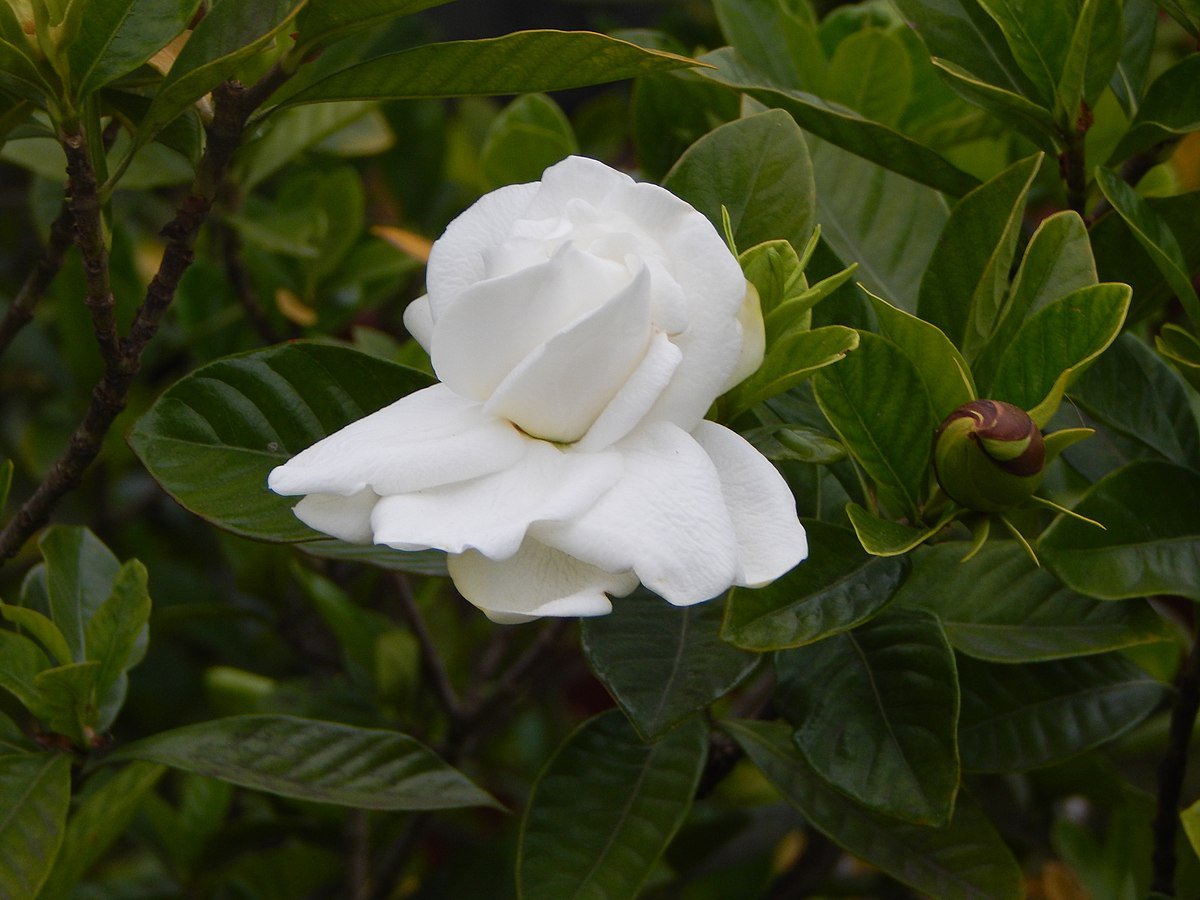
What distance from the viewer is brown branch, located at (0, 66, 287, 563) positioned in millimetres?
779

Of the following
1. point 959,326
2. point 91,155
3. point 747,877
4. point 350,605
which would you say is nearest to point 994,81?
point 959,326

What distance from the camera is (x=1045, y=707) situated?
1.03 meters

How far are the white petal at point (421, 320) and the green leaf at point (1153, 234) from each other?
47 cm

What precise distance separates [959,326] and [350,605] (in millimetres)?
887

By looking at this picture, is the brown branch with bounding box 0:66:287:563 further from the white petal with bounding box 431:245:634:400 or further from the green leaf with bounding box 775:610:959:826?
the green leaf with bounding box 775:610:959:826

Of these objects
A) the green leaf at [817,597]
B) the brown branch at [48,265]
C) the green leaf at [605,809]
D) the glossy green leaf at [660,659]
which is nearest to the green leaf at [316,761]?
the green leaf at [605,809]

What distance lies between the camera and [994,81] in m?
0.94

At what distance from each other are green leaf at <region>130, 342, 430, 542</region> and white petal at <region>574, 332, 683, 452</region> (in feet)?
0.76

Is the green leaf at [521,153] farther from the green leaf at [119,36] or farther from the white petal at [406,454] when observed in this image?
the white petal at [406,454]

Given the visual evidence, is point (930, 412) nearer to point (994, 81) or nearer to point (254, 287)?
point (994, 81)

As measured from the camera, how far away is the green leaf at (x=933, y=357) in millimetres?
767

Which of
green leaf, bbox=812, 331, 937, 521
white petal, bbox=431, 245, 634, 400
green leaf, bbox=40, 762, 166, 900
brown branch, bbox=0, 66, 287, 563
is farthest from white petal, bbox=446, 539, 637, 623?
green leaf, bbox=40, 762, 166, 900

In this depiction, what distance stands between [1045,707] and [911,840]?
177 millimetres

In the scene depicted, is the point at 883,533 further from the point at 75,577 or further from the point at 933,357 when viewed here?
the point at 75,577
